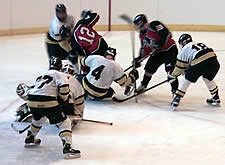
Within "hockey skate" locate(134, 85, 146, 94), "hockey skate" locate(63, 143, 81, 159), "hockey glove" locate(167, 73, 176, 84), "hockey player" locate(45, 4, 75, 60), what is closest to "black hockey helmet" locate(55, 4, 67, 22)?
"hockey player" locate(45, 4, 75, 60)

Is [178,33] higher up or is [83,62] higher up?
[83,62]

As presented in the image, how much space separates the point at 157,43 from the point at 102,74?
75cm

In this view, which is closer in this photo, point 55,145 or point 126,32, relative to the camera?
point 55,145

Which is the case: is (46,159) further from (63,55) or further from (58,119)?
(63,55)

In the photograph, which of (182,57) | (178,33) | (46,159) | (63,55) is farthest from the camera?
(178,33)

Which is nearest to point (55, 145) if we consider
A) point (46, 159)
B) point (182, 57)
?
point (46, 159)

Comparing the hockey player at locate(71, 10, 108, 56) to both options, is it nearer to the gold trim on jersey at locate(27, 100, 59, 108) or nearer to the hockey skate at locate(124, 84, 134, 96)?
the hockey skate at locate(124, 84, 134, 96)

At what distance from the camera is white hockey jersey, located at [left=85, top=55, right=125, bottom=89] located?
4559mm

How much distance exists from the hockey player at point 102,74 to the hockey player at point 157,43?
0.51 meters

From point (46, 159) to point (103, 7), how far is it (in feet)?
27.8

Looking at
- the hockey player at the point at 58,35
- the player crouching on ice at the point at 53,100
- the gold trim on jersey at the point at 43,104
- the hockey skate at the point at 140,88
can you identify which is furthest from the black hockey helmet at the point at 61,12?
the gold trim on jersey at the point at 43,104

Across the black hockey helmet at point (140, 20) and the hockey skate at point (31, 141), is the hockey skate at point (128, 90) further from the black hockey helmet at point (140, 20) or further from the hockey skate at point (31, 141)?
the hockey skate at point (31, 141)

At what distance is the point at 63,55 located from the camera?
565 centimetres

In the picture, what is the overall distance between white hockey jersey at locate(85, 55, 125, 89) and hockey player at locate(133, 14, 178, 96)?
584mm
